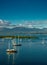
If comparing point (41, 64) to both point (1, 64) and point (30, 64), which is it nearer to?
point (30, 64)

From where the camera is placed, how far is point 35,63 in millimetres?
17844

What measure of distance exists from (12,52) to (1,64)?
811 cm

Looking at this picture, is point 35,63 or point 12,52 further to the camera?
point 12,52

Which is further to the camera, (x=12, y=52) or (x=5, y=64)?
(x=12, y=52)

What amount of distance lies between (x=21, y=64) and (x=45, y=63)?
7.11 feet

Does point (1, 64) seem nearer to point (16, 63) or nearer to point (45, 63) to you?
point (16, 63)

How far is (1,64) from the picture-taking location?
17.7 m

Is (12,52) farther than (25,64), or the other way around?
(12,52)

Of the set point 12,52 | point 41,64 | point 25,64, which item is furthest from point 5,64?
point 12,52

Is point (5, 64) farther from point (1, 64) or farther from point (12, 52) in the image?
point (12, 52)

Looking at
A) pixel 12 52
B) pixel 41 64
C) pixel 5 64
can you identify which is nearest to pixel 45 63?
pixel 41 64

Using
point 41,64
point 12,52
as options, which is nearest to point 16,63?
point 41,64

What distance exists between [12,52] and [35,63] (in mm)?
8278

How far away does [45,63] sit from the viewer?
59.3ft
